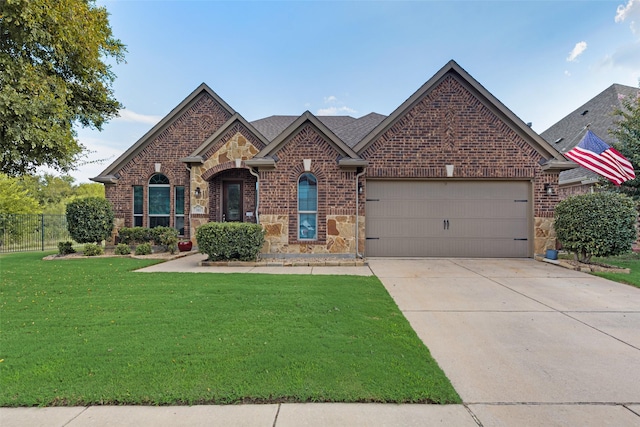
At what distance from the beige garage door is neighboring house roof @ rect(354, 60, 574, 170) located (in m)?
1.18

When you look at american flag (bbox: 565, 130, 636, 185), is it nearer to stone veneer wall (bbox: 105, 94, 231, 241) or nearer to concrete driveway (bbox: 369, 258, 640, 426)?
concrete driveway (bbox: 369, 258, 640, 426)

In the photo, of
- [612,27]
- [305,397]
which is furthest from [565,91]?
[305,397]

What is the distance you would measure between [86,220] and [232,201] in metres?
5.03

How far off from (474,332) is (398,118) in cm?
742

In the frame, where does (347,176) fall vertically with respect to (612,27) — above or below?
below

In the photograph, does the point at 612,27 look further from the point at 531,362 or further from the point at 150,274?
the point at 150,274

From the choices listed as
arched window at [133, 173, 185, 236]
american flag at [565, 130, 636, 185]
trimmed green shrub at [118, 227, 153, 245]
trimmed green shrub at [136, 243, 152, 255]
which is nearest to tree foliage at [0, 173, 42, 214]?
arched window at [133, 173, 185, 236]

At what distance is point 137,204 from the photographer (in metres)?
12.4

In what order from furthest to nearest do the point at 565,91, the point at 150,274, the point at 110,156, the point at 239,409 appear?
the point at 565,91 → the point at 110,156 → the point at 150,274 → the point at 239,409

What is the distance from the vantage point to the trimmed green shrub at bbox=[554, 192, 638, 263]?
7.68m

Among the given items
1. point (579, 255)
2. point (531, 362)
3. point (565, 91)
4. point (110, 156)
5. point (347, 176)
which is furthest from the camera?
point (565, 91)

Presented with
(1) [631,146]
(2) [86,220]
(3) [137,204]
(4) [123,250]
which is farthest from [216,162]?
(1) [631,146]

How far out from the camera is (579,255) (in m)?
8.53

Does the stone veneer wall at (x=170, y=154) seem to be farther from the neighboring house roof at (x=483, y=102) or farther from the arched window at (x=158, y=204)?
the neighboring house roof at (x=483, y=102)
